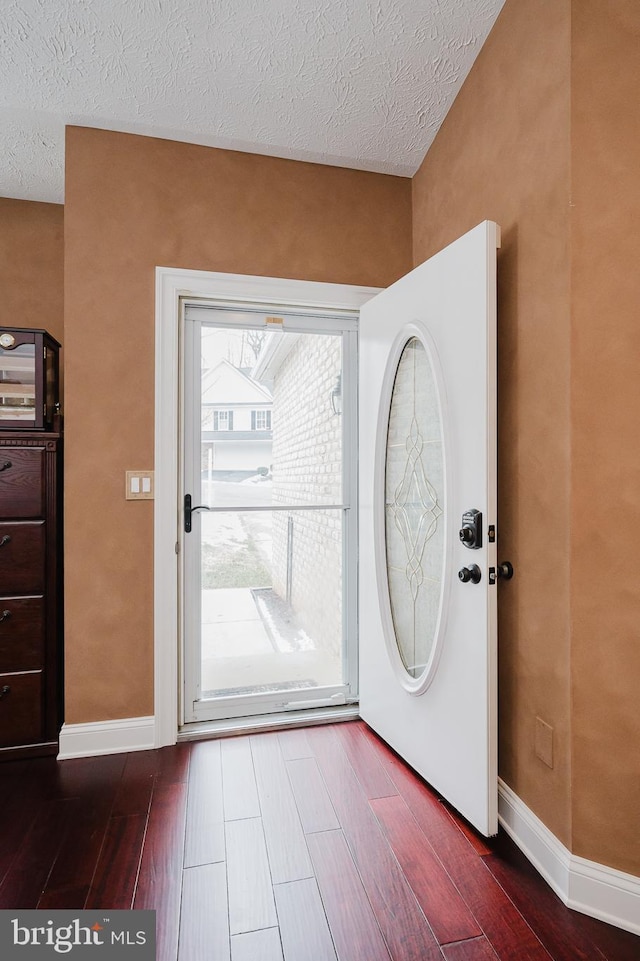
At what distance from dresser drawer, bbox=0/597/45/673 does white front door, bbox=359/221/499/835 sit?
56.5 inches

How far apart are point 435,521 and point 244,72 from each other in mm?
1856

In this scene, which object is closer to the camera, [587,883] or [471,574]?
[587,883]

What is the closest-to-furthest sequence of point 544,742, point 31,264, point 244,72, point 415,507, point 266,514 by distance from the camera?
1. point 544,742
2. point 244,72
3. point 415,507
4. point 266,514
5. point 31,264

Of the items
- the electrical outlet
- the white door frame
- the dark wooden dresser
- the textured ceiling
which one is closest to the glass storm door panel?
the white door frame

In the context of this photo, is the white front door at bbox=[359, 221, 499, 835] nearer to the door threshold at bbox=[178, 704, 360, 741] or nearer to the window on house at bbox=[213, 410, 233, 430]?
the door threshold at bbox=[178, 704, 360, 741]

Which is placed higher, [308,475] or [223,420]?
[223,420]

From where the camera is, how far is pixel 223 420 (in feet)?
8.16

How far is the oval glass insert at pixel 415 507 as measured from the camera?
200 centimetres

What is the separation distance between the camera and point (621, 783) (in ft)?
4.69

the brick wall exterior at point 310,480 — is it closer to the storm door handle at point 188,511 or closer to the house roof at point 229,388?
the house roof at point 229,388

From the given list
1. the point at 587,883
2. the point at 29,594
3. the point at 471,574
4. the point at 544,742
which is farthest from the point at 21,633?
the point at 587,883

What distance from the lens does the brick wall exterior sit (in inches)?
102

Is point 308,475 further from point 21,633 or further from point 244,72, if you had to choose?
point 244,72

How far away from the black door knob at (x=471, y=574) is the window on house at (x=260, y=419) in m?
1.22
